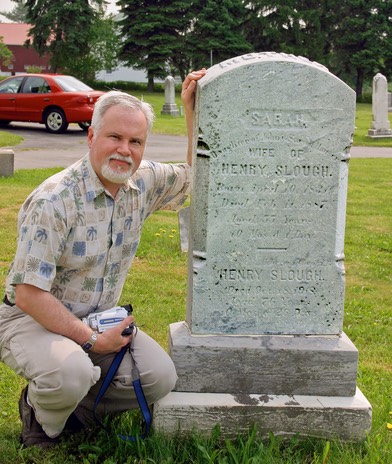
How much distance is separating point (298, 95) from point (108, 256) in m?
1.14

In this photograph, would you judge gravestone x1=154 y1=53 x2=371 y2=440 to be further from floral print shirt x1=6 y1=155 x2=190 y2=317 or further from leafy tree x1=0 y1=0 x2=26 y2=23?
leafy tree x1=0 y1=0 x2=26 y2=23

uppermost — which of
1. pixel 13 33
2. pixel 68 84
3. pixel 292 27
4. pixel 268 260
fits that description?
pixel 13 33

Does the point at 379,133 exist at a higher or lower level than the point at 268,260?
higher

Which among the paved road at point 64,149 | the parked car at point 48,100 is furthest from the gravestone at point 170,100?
the parked car at point 48,100

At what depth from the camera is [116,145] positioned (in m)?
3.28

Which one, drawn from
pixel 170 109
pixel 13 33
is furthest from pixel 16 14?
pixel 170 109

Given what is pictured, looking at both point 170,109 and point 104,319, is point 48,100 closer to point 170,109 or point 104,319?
point 170,109

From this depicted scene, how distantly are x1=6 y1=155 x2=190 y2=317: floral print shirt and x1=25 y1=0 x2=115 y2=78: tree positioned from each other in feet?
135

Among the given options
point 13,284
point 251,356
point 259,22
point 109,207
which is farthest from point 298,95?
point 259,22

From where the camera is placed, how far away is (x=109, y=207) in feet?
10.9

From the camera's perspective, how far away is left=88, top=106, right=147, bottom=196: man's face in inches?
128

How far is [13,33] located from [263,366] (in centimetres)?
7600

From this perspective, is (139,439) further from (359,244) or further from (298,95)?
(359,244)

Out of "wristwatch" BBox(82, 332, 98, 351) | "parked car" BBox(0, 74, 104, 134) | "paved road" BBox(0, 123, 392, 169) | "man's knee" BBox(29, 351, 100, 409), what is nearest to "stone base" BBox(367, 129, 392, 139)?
"paved road" BBox(0, 123, 392, 169)
